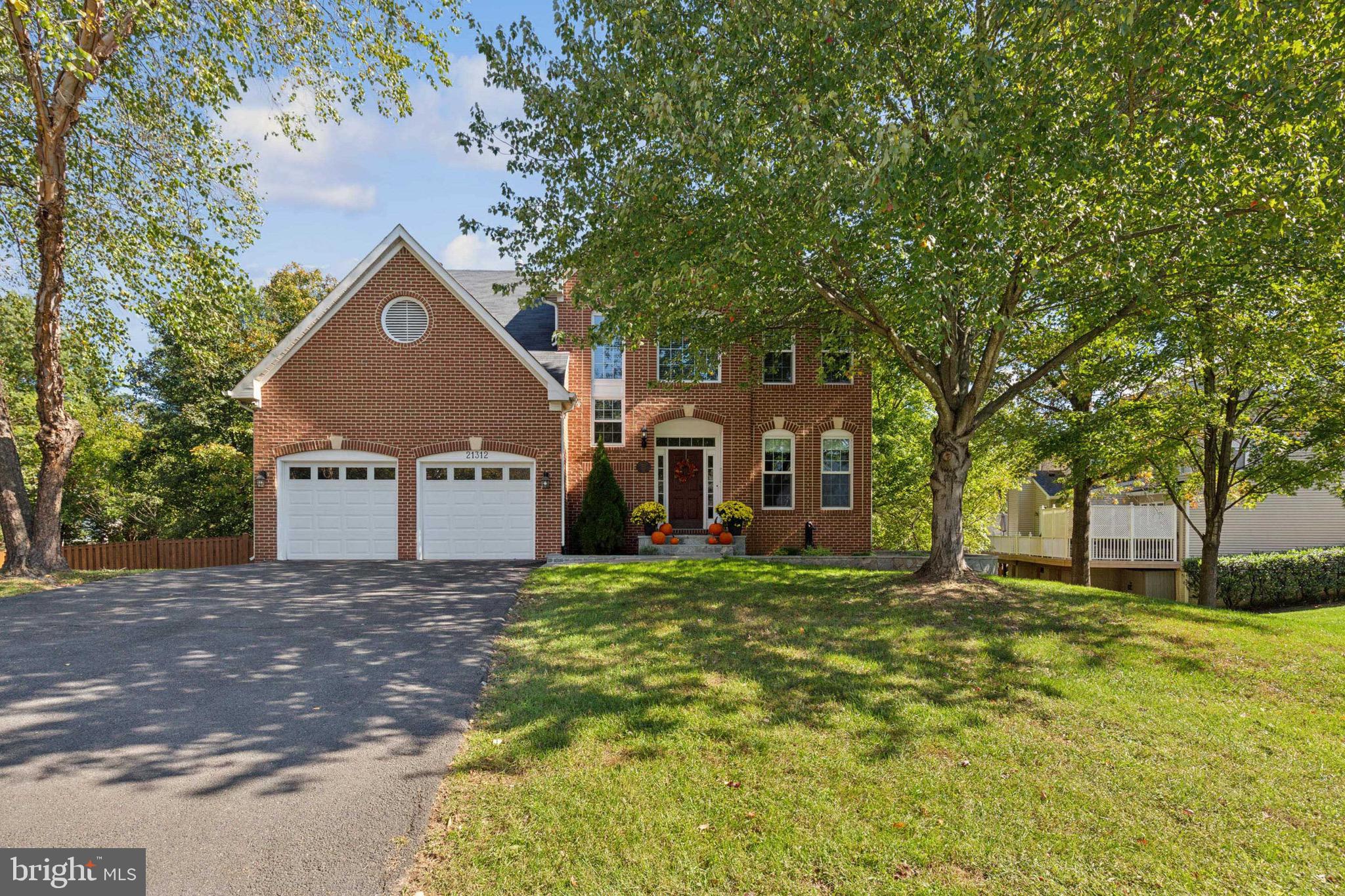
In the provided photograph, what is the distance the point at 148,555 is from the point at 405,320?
903 centimetres

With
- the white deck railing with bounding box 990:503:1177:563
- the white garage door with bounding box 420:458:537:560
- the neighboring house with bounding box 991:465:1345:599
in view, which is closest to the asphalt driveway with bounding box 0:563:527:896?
the white garage door with bounding box 420:458:537:560

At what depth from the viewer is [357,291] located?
14656mm

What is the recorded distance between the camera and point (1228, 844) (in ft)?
12.3

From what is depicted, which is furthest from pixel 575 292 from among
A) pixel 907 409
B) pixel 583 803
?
pixel 907 409

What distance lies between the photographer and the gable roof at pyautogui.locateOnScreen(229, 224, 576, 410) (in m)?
14.3

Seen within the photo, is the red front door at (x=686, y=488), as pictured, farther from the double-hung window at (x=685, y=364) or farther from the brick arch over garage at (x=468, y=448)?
the brick arch over garage at (x=468, y=448)

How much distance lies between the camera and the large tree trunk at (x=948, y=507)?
10.9 m

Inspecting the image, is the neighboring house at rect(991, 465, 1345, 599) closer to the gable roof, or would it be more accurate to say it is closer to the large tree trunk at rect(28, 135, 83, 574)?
the gable roof

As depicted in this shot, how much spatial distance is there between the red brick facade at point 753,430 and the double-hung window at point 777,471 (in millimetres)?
121

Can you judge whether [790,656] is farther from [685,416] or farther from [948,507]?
[685,416]

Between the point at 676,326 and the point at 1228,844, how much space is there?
32.5 ft

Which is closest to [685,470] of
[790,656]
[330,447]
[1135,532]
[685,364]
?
[685,364]

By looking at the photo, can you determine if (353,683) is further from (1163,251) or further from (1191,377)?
(1191,377)

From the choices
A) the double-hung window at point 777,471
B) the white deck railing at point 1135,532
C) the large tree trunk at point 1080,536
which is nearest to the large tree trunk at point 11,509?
the double-hung window at point 777,471
